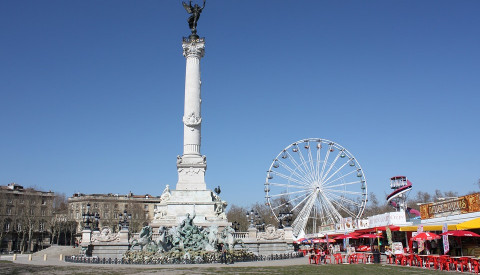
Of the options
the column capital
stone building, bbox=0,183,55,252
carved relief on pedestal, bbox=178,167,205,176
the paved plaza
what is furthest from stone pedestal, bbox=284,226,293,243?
stone building, bbox=0,183,55,252

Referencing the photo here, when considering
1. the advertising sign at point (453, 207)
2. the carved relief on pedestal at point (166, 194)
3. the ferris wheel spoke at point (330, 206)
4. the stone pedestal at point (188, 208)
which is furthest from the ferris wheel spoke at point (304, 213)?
the advertising sign at point (453, 207)

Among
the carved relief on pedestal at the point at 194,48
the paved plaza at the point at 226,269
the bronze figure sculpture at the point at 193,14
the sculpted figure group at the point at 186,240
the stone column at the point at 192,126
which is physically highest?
the bronze figure sculpture at the point at 193,14

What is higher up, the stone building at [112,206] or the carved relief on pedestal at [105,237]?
the stone building at [112,206]

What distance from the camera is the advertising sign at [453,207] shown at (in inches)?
971

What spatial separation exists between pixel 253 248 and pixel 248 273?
47.4 ft

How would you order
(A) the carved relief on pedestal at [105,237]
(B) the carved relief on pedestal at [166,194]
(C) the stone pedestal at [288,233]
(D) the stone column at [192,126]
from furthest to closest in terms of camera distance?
Result: (B) the carved relief on pedestal at [166,194]
(D) the stone column at [192,126]
(C) the stone pedestal at [288,233]
(A) the carved relief on pedestal at [105,237]

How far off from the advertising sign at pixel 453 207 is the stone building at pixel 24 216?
5070 centimetres

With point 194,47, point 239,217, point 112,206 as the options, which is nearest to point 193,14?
point 194,47

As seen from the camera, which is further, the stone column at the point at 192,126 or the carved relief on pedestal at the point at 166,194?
the carved relief on pedestal at the point at 166,194

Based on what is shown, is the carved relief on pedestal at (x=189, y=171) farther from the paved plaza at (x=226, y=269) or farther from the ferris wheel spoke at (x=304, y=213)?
the ferris wheel spoke at (x=304, y=213)

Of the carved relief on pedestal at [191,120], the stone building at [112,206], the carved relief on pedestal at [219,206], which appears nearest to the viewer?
the carved relief on pedestal at [219,206]

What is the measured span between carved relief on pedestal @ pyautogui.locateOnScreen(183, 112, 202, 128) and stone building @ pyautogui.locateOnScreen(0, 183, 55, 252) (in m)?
31.1

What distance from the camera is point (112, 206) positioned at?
265 feet

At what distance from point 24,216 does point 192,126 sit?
36.8 metres
